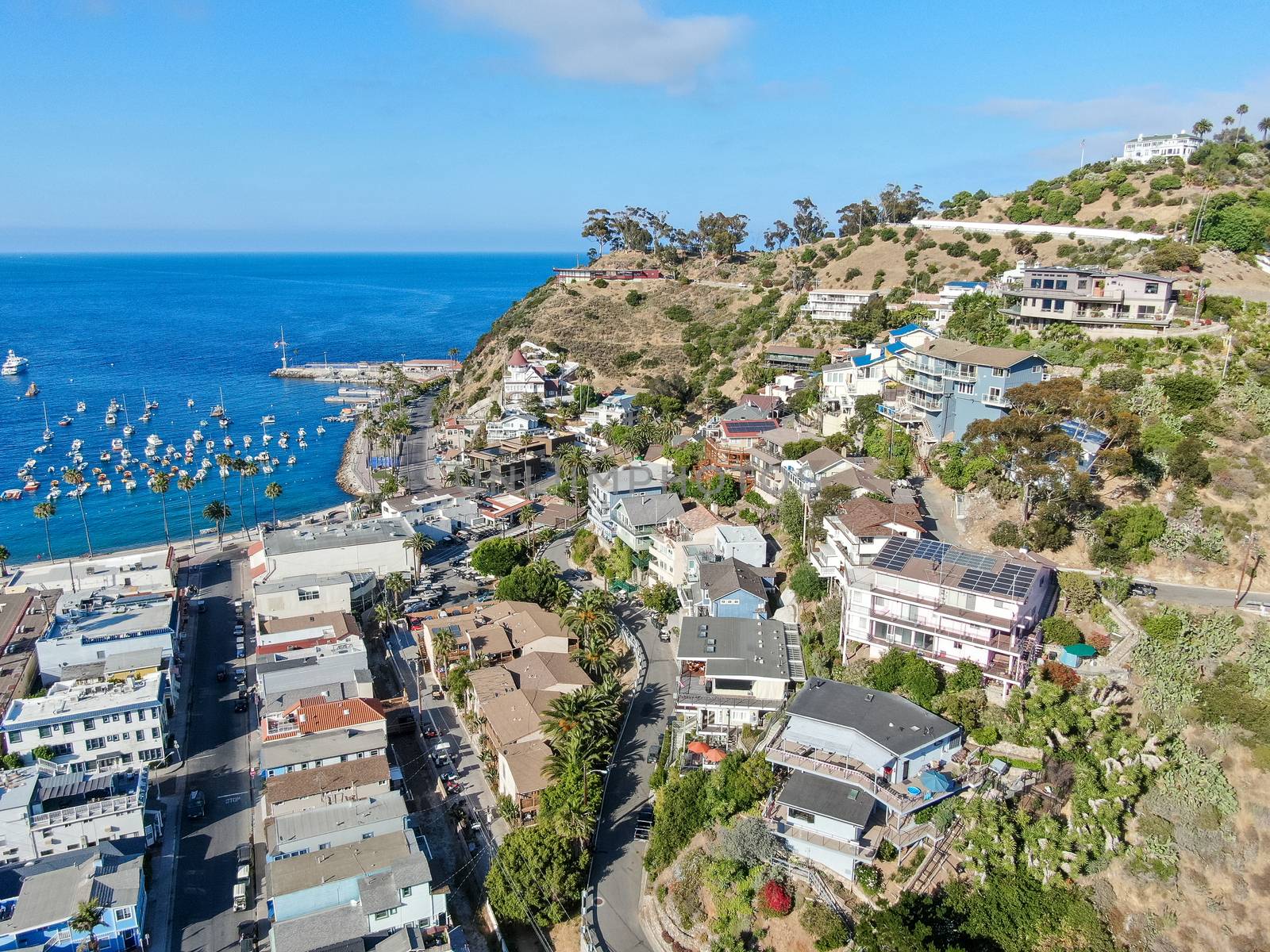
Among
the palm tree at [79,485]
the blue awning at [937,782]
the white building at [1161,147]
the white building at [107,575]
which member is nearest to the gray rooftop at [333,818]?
the blue awning at [937,782]

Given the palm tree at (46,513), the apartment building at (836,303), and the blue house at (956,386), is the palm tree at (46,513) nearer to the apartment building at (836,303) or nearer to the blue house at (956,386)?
the blue house at (956,386)

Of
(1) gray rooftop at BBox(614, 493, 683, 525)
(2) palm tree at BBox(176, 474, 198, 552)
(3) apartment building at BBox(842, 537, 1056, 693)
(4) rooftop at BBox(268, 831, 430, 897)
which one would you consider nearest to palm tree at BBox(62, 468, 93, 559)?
(2) palm tree at BBox(176, 474, 198, 552)

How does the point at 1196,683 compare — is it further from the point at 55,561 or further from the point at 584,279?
the point at 584,279

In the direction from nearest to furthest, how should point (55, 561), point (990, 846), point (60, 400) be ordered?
point (990, 846), point (55, 561), point (60, 400)

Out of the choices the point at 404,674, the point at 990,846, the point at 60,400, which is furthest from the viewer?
the point at 60,400

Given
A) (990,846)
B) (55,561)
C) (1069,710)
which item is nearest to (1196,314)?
(1069,710)

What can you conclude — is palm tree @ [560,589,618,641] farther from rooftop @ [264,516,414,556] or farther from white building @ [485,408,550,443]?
white building @ [485,408,550,443]
